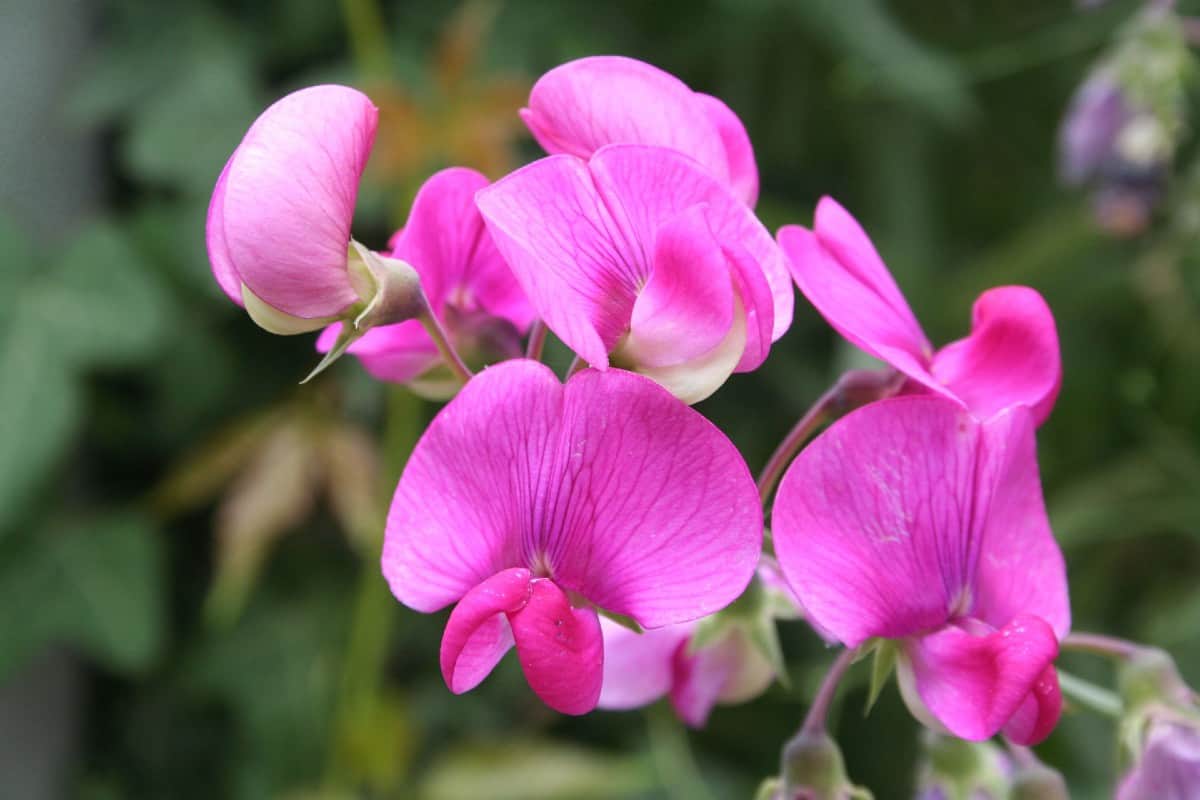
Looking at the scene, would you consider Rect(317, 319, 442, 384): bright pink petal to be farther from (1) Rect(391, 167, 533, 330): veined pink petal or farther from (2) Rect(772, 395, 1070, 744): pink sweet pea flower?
(2) Rect(772, 395, 1070, 744): pink sweet pea flower

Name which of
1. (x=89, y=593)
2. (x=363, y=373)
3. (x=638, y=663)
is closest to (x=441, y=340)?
(x=638, y=663)

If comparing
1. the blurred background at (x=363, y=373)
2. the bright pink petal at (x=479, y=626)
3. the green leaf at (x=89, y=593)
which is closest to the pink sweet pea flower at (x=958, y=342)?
the bright pink petal at (x=479, y=626)

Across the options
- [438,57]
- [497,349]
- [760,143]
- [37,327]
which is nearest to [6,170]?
[37,327]

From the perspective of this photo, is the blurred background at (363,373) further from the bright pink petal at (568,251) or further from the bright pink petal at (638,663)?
the bright pink petal at (568,251)

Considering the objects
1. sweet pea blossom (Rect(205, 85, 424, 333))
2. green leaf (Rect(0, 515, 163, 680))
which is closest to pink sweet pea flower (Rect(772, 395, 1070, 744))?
sweet pea blossom (Rect(205, 85, 424, 333))

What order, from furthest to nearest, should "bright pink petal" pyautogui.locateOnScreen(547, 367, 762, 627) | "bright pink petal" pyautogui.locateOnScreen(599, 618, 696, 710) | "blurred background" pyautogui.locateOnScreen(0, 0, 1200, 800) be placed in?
"blurred background" pyautogui.locateOnScreen(0, 0, 1200, 800) < "bright pink petal" pyautogui.locateOnScreen(599, 618, 696, 710) < "bright pink petal" pyautogui.locateOnScreen(547, 367, 762, 627)

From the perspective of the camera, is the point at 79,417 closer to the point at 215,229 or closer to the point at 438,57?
the point at 438,57
